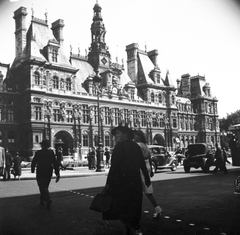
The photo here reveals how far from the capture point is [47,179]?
27.0 ft

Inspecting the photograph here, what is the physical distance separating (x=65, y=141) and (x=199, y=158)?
2554cm

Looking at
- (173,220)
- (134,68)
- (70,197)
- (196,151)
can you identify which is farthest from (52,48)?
(173,220)

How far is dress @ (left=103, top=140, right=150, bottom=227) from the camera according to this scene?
194 inches

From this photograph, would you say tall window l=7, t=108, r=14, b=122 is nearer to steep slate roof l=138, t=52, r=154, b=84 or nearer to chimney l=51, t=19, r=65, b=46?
chimney l=51, t=19, r=65, b=46

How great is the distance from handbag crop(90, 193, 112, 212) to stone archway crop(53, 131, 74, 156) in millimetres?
37071

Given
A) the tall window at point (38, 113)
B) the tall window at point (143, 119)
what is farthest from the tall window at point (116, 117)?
the tall window at point (38, 113)

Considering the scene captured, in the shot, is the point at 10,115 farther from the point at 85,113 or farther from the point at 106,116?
the point at 106,116

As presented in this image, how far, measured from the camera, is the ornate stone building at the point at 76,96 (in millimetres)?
39125

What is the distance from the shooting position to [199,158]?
66.0ft

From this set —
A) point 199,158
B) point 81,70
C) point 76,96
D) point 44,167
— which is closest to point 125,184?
point 44,167

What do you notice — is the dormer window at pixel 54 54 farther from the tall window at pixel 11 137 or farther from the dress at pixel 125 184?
the dress at pixel 125 184

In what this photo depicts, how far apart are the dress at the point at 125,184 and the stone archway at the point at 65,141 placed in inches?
1453

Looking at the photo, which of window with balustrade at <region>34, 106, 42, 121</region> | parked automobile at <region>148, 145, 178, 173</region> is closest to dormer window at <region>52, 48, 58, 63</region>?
window with balustrade at <region>34, 106, 42, 121</region>

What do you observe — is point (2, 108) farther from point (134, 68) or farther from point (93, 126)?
point (134, 68)
